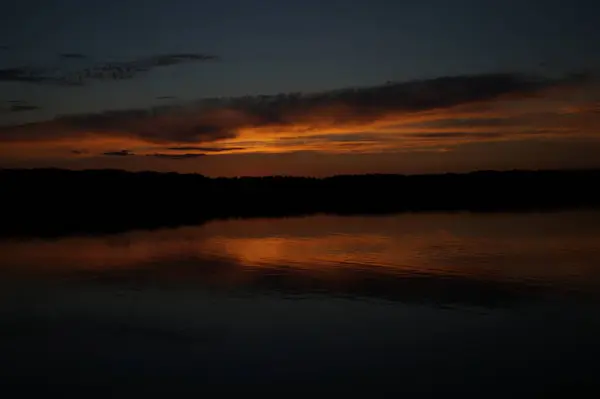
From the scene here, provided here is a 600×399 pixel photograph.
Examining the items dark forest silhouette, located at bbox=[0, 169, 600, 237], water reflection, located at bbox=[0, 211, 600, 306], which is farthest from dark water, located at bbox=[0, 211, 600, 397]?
dark forest silhouette, located at bbox=[0, 169, 600, 237]

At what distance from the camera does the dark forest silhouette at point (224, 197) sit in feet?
106

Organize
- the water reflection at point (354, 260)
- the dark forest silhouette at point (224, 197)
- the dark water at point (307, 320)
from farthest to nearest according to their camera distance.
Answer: the dark forest silhouette at point (224, 197) → the water reflection at point (354, 260) → the dark water at point (307, 320)

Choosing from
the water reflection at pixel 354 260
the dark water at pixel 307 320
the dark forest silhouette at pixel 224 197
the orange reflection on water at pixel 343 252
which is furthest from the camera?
the dark forest silhouette at pixel 224 197

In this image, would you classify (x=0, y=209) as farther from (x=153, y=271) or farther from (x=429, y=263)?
(x=429, y=263)

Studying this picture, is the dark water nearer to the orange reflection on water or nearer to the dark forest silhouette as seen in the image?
the orange reflection on water

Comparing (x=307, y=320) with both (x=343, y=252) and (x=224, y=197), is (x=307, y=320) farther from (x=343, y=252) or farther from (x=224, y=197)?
(x=224, y=197)

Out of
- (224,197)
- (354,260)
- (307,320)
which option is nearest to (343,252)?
(354,260)

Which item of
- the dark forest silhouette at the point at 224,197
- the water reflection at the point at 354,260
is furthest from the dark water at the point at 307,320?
the dark forest silhouette at the point at 224,197

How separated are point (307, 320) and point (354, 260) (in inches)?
229

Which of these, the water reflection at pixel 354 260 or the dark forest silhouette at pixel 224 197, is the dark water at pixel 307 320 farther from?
the dark forest silhouette at pixel 224 197

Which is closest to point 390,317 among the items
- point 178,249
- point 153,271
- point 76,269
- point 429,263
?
point 429,263

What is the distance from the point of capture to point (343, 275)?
1354 centimetres

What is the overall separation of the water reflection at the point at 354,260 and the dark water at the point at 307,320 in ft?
0.20

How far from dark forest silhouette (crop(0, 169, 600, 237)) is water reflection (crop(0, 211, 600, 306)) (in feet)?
20.2
